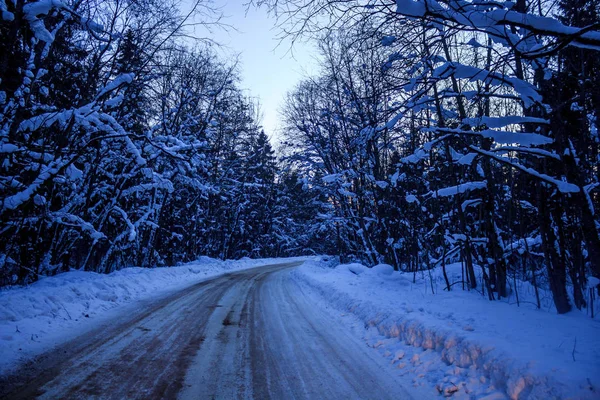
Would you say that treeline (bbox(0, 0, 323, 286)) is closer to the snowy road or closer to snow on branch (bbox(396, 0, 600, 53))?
the snowy road

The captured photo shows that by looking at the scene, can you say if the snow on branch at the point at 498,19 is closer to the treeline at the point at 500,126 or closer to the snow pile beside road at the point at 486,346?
the treeline at the point at 500,126

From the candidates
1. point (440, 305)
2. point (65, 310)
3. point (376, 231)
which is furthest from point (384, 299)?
point (376, 231)

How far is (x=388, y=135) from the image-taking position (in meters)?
11.0

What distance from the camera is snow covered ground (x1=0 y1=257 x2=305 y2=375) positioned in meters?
4.04

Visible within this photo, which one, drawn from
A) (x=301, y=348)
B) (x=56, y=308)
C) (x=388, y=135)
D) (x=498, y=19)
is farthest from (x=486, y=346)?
(x=388, y=135)

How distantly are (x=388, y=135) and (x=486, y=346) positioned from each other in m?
8.69

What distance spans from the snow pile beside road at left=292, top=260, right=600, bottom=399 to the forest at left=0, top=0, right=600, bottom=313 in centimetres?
91

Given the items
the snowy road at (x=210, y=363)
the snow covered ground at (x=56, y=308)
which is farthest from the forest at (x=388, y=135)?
the snowy road at (x=210, y=363)

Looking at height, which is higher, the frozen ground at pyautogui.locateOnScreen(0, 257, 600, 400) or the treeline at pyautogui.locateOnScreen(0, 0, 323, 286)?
the treeline at pyautogui.locateOnScreen(0, 0, 323, 286)

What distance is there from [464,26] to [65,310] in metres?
7.63

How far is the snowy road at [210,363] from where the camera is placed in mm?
2994

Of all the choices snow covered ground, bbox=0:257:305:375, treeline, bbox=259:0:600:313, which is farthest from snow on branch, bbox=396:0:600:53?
snow covered ground, bbox=0:257:305:375

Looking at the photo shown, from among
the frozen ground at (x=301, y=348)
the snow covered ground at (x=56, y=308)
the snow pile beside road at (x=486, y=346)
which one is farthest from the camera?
the snow covered ground at (x=56, y=308)

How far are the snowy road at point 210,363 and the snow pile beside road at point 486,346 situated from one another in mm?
507
